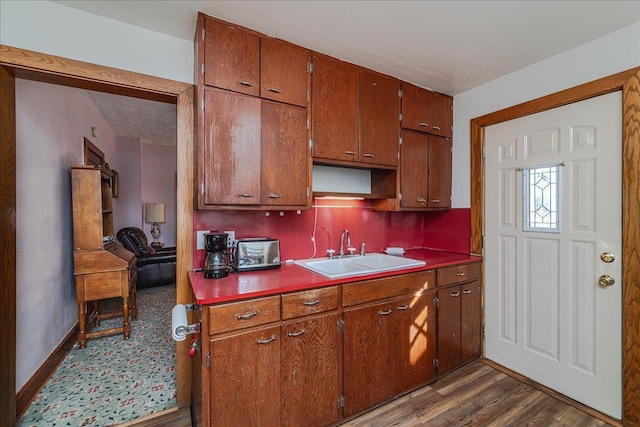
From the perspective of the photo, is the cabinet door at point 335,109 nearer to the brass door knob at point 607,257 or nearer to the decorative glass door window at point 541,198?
the decorative glass door window at point 541,198

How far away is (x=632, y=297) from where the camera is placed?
1.75 metres

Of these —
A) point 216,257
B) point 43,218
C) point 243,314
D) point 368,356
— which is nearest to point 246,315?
point 243,314

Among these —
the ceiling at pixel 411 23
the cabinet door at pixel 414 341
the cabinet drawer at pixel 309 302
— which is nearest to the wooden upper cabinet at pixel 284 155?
the ceiling at pixel 411 23

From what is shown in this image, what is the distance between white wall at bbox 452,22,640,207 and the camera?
1.80 m

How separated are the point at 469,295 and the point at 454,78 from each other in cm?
189

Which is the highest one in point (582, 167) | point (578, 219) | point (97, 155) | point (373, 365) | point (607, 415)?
point (97, 155)

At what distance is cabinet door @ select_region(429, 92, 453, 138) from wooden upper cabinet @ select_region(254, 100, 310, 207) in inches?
52.8

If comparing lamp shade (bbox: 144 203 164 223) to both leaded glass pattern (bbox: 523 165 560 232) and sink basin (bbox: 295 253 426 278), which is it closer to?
sink basin (bbox: 295 253 426 278)

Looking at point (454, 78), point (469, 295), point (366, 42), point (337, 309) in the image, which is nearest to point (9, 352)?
point (337, 309)

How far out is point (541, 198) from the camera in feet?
7.15

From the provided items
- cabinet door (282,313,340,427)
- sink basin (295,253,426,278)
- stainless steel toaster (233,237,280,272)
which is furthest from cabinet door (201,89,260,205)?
cabinet door (282,313,340,427)

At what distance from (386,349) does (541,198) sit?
1650 millimetres

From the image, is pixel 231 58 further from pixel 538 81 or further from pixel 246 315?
pixel 538 81

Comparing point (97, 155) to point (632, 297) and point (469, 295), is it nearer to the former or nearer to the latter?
point (469, 295)
